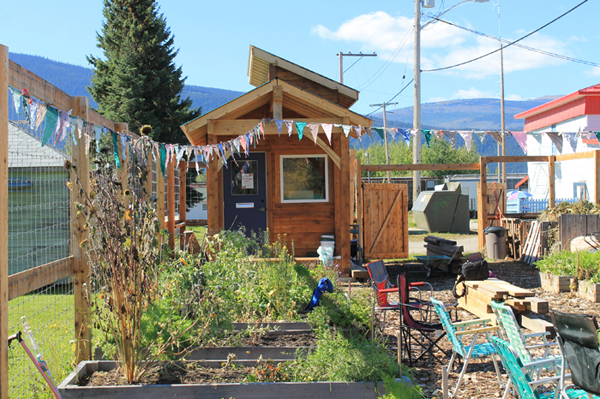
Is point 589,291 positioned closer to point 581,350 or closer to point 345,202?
point 345,202

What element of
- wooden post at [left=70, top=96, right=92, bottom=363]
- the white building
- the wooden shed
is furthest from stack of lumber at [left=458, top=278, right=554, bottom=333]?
the white building

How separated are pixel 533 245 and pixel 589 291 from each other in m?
4.03

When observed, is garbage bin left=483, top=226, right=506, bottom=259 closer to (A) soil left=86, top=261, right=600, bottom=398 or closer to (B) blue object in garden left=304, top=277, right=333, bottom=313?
(A) soil left=86, top=261, right=600, bottom=398

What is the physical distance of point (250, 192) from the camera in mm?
10523

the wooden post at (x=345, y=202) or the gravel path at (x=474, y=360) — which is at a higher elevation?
the wooden post at (x=345, y=202)

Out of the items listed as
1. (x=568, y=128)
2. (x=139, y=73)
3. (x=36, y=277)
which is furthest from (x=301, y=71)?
(x=568, y=128)

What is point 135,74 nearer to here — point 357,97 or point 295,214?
point 357,97

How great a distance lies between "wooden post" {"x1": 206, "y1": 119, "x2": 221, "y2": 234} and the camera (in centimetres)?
938

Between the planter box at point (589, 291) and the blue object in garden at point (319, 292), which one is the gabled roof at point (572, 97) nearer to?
the planter box at point (589, 291)

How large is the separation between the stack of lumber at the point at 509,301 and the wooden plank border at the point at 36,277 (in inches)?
202

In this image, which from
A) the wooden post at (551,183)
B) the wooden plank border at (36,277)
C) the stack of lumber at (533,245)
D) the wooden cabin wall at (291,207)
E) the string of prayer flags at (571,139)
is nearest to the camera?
the wooden plank border at (36,277)

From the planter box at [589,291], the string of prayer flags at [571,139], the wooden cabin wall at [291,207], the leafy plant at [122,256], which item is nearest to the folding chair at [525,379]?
the leafy plant at [122,256]

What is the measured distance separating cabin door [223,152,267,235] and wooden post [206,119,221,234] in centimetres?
98

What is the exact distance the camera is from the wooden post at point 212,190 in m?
9.38
